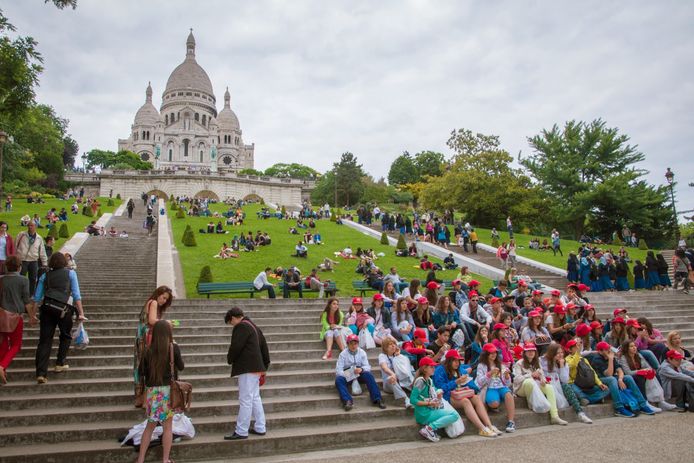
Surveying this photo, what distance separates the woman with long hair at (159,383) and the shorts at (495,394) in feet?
14.0

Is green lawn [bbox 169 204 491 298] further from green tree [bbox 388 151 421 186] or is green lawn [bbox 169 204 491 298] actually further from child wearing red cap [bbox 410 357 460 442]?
green tree [bbox 388 151 421 186]

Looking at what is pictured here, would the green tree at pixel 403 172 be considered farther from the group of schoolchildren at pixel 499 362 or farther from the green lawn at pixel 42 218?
the group of schoolchildren at pixel 499 362

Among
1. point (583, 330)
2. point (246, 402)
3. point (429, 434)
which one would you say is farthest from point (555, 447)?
point (246, 402)

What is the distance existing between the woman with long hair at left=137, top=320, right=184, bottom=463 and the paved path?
1.04 m

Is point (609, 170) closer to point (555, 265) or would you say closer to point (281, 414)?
point (555, 265)

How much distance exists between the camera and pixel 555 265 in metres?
21.7

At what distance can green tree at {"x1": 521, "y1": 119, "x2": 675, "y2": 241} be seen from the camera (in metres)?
34.3

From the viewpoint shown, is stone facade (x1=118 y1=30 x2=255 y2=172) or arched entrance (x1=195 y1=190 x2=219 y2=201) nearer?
arched entrance (x1=195 y1=190 x2=219 y2=201)

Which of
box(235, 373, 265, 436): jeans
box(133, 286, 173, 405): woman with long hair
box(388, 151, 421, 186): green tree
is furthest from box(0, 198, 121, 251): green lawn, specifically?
box(388, 151, 421, 186): green tree

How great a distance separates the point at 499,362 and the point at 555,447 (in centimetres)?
138

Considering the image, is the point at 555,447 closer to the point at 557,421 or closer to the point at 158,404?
the point at 557,421

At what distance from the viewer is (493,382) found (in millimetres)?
6918

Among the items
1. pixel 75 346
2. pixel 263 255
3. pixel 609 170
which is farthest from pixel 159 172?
pixel 75 346

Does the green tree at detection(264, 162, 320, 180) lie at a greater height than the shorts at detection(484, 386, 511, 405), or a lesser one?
greater
